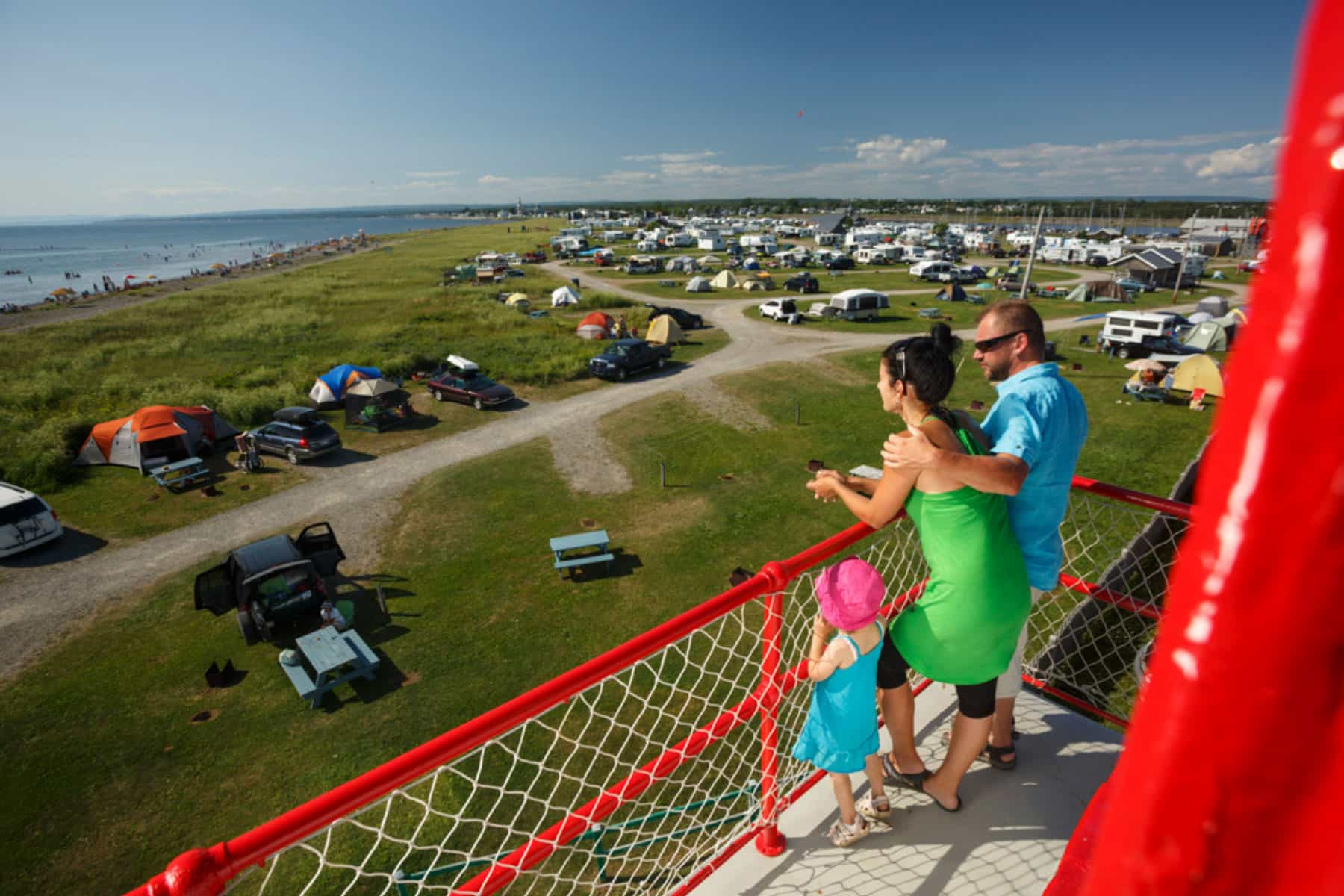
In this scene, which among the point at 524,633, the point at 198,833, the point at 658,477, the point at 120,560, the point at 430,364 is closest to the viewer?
the point at 198,833

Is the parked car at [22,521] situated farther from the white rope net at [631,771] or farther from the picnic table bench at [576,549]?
the picnic table bench at [576,549]

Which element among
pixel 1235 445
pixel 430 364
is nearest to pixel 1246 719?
pixel 1235 445

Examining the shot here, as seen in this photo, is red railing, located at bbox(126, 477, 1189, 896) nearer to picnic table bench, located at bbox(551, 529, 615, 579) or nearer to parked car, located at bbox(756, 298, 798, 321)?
picnic table bench, located at bbox(551, 529, 615, 579)

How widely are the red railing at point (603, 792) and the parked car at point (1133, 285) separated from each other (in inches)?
1764

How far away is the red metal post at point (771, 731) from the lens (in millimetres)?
3271

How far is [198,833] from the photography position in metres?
7.39

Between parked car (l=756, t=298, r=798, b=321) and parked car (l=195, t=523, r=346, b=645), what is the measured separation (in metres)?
28.5

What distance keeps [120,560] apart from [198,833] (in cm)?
859

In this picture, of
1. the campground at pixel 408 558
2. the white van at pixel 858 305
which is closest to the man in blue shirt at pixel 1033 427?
the campground at pixel 408 558

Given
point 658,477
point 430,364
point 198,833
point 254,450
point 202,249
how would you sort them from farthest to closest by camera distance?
point 202,249, point 430,364, point 254,450, point 658,477, point 198,833

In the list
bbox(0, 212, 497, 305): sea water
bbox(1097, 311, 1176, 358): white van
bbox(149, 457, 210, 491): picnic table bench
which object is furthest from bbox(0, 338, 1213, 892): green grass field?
bbox(0, 212, 497, 305): sea water

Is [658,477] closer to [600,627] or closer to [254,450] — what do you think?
[600,627]

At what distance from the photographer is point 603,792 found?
9.70ft

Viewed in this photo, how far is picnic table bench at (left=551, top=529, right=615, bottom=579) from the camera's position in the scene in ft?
38.9
